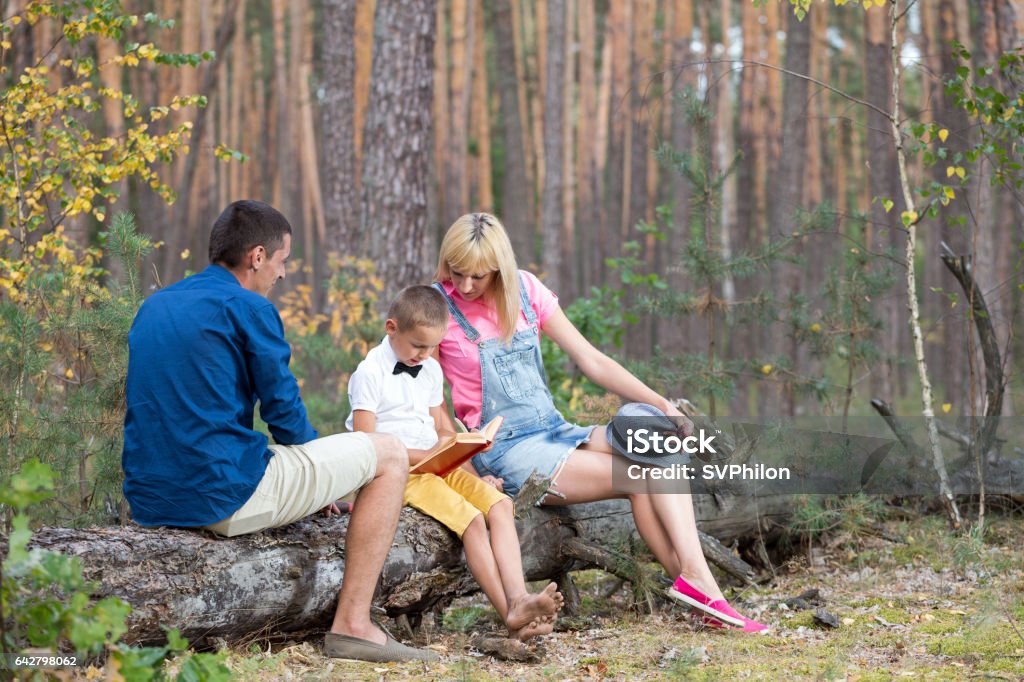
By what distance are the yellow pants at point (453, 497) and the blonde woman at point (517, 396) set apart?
0.17m

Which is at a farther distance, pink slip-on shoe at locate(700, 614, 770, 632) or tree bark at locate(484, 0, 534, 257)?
tree bark at locate(484, 0, 534, 257)

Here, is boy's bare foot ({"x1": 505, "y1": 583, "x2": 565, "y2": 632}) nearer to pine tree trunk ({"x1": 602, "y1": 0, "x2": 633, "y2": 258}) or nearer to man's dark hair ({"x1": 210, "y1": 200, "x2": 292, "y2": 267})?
man's dark hair ({"x1": 210, "y1": 200, "x2": 292, "y2": 267})

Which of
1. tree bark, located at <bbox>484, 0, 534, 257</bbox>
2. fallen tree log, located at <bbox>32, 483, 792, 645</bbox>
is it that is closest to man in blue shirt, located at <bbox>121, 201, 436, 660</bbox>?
fallen tree log, located at <bbox>32, 483, 792, 645</bbox>

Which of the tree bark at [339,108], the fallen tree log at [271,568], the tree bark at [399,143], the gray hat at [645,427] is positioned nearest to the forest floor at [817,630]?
the fallen tree log at [271,568]

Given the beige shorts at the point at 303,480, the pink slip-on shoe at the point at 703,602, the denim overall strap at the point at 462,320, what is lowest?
the pink slip-on shoe at the point at 703,602

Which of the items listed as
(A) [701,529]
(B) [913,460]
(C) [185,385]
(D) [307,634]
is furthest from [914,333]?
(C) [185,385]

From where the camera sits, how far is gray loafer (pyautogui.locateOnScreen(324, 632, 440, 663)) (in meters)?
3.38

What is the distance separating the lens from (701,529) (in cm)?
485

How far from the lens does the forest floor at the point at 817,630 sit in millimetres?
3316

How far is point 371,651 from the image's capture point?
3377 mm

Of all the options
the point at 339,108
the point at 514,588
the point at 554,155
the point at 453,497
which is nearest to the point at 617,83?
the point at 554,155

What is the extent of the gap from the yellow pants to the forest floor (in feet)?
1.44

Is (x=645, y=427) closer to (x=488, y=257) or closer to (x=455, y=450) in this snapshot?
(x=455, y=450)

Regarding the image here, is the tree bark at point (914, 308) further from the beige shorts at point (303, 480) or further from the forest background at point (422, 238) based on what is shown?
the beige shorts at point (303, 480)
